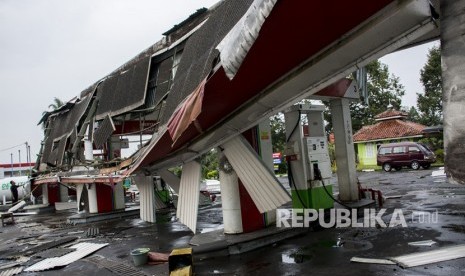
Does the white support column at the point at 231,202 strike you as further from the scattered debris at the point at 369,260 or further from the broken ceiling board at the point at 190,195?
the scattered debris at the point at 369,260

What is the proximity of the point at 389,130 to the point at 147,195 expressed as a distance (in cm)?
2888

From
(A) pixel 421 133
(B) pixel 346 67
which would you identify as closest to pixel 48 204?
(B) pixel 346 67

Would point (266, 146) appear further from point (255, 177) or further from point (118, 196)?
point (118, 196)

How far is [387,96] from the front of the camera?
45.9 metres

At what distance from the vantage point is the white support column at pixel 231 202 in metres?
8.33

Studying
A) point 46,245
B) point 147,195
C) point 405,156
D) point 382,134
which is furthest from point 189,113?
point 382,134

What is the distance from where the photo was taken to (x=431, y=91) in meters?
41.3

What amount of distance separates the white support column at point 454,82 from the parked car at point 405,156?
1011 inches

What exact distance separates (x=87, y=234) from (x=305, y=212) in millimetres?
7235

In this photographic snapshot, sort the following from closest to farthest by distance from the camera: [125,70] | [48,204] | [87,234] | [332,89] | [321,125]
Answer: [321,125]
[332,89]
[87,234]
[125,70]
[48,204]

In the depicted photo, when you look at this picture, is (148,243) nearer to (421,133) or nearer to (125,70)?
(125,70)

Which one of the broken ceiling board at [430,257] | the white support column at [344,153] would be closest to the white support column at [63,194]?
the white support column at [344,153]

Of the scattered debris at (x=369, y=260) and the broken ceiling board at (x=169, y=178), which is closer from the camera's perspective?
the scattered debris at (x=369, y=260)

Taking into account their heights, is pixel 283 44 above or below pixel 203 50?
below
